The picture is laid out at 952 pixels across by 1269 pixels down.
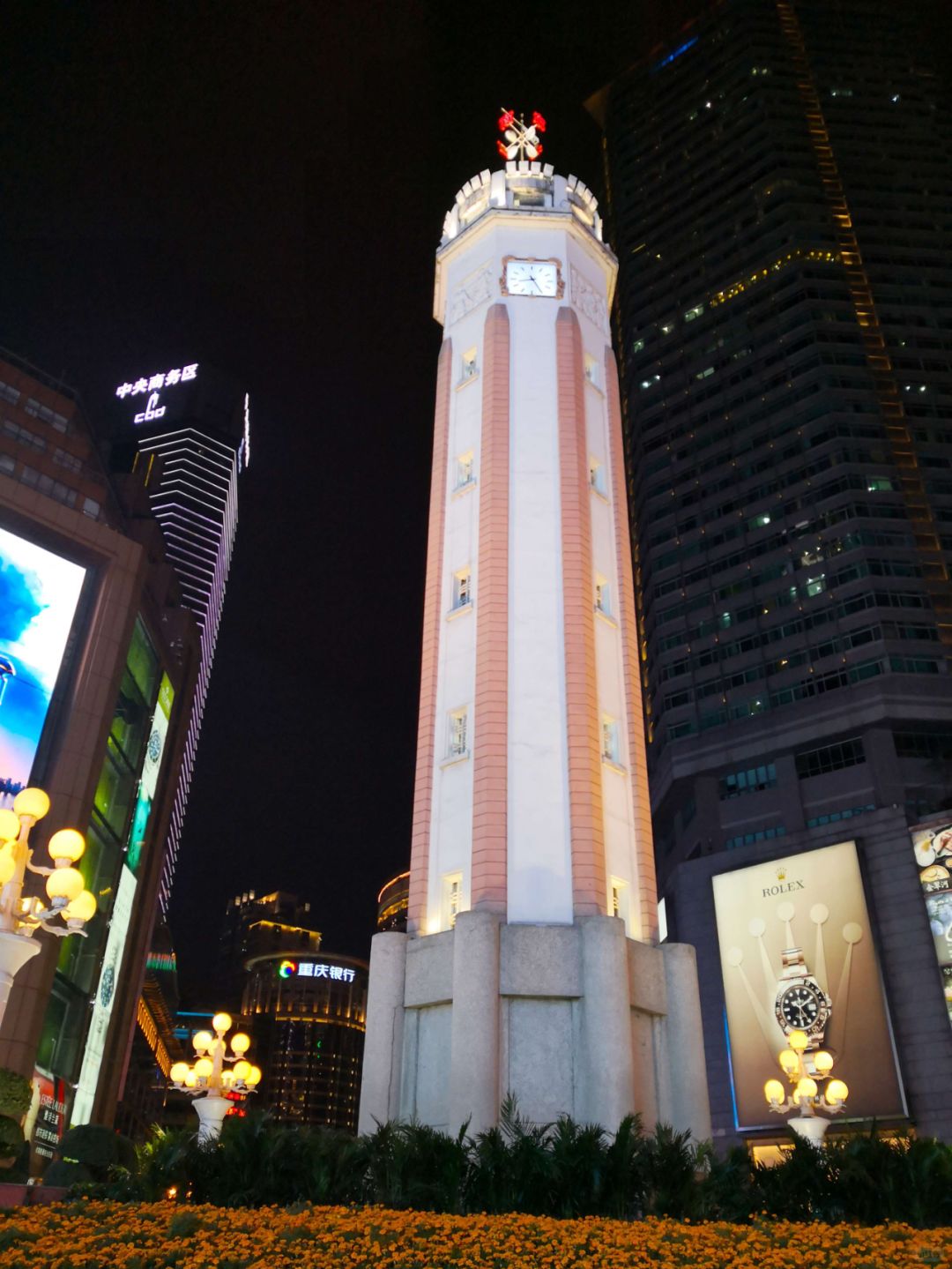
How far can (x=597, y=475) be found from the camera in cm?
3406

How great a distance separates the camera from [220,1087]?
999 inches

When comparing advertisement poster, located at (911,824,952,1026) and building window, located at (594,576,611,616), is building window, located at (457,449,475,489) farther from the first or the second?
advertisement poster, located at (911,824,952,1026)

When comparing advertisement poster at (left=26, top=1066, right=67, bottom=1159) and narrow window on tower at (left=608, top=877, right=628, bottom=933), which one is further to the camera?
advertisement poster at (left=26, top=1066, right=67, bottom=1159)

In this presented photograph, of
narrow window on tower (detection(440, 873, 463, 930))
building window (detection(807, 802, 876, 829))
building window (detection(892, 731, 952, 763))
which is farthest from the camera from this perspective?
building window (detection(892, 731, 952, 763))

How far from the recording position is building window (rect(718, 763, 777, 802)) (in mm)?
80688

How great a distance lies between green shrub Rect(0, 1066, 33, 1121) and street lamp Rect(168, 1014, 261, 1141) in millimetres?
7217

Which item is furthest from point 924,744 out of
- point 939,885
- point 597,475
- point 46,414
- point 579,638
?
point 46,414

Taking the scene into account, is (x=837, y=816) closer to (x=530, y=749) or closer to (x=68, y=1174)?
(x=530, y=749)

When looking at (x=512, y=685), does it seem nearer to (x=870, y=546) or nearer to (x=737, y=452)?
(x=870, y=546)

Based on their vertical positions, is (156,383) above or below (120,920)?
above

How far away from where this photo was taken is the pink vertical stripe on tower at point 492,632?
85.0 ft

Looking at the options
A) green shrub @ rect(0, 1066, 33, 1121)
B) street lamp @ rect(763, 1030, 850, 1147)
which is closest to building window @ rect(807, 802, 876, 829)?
Result: street lamp @ rect(763, 1030, 850, 1147)

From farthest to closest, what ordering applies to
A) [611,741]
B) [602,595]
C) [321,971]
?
[321,971] < [602,595] < [611,741]

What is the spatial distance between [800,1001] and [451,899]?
157 feet
